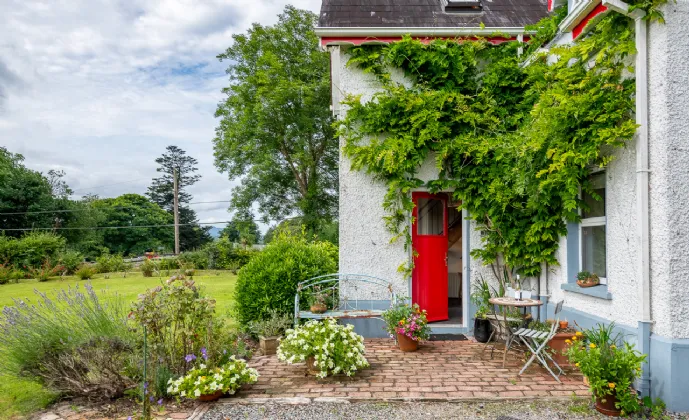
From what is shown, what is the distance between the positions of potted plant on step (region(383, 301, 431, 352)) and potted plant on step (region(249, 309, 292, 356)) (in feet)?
5.52

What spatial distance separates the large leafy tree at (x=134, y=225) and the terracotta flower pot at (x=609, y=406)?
4160cm

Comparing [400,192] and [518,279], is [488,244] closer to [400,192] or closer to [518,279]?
[518,279]

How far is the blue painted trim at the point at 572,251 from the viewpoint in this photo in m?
5.78

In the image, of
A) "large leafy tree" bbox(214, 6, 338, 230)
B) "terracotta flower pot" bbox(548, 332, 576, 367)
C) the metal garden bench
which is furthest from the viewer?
"large leafy tree" bbox(214, 6, 338, 230)

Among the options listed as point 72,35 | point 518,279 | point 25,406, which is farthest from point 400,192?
point 72,35

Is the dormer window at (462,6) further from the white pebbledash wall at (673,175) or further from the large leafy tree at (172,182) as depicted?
the large leafy tree at (172,182)

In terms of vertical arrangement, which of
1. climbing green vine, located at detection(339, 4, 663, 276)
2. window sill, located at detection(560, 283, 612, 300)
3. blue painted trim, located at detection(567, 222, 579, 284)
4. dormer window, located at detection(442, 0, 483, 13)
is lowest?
window sill, located at detection(560, 283, 612, 300)

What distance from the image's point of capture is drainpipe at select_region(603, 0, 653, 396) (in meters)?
4.12

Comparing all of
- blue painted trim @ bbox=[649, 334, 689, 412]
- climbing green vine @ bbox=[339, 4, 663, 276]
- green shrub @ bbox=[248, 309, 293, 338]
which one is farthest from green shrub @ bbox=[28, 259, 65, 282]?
blue painted trim @ bbox=[649, 334, 689, 412]

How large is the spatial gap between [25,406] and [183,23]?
8792 millimetres

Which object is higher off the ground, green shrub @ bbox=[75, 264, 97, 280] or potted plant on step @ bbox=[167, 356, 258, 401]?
potted plant on step @ bbox=[167, 356, 258, 401]

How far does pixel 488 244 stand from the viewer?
6.91 m

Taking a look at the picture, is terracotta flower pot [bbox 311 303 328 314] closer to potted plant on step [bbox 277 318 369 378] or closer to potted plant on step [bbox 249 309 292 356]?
potted plant on step [bbox 249 309 292 356]

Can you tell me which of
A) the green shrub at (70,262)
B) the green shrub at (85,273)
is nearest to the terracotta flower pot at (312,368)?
the green shrub at (85,273)
